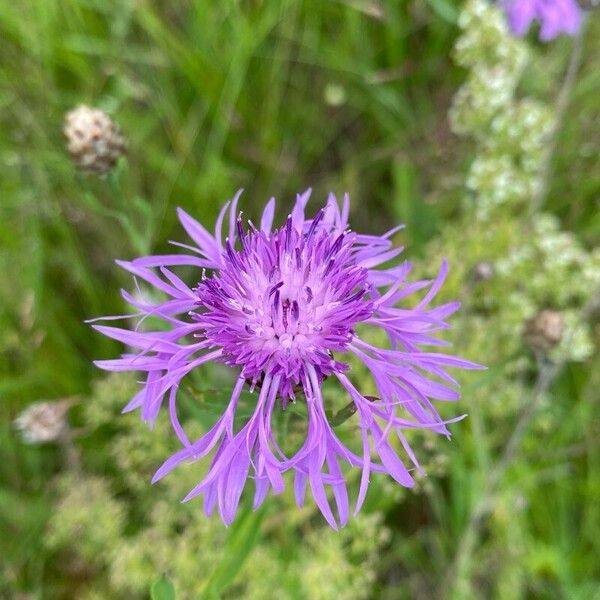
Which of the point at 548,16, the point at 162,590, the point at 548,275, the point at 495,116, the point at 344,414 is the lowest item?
the point at 162,590

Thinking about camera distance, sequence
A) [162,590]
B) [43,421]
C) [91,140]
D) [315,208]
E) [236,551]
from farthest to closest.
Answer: [315,208]
[43,421]
[91,140]
[236,551]
[162,590]

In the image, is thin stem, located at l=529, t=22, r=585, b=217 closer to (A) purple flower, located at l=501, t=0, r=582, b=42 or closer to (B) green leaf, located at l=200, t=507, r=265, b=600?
(A) purple flower, located at l=501, t=0, r=582, b=42

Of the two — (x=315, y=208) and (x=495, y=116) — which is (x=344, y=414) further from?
(x=315, y=208)

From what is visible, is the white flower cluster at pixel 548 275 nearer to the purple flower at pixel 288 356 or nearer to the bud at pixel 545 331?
the bud at pixel 545 331

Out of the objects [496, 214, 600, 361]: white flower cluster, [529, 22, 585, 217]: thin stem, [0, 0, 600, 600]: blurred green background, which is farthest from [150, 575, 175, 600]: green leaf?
[529, 22, 585, 217]: thin stem

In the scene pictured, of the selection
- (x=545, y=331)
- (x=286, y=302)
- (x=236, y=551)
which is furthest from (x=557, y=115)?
(x=236, y=551)

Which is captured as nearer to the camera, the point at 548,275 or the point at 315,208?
the point at 548,275

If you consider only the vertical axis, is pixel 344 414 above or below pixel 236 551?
above

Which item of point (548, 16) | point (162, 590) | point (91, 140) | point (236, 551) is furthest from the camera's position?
point (548, 16)
